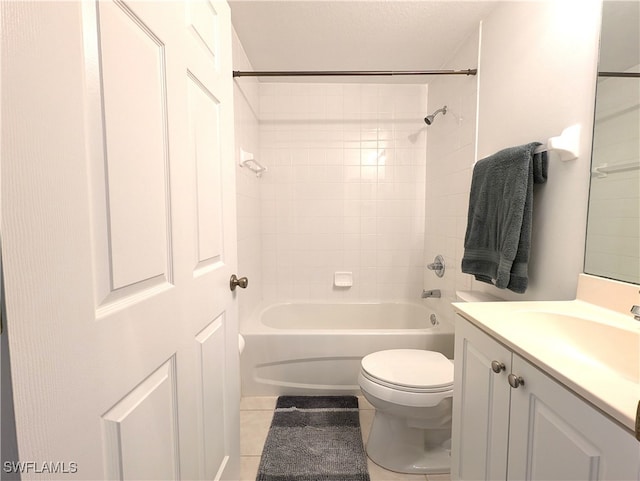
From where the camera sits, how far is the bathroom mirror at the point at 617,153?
857 millimetres

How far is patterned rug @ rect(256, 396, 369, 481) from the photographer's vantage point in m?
1.31

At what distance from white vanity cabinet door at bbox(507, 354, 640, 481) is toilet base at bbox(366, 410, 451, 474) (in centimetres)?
71

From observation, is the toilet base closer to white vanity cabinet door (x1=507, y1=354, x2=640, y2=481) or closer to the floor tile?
the floor tile

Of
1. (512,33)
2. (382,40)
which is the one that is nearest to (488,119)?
(512,33)

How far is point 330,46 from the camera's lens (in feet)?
6.02

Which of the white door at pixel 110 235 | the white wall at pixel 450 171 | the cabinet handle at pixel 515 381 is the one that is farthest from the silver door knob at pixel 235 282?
the white wall at pixel 450 171

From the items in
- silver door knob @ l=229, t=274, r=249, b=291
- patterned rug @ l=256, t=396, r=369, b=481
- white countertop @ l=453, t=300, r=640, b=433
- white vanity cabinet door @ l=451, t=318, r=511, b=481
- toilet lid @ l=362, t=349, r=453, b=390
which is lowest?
patterned rug @ l=256, t=396, r=369, b=481

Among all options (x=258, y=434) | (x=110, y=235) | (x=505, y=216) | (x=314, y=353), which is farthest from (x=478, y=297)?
(x=110, y=235)

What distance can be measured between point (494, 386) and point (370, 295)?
1784 millimetres

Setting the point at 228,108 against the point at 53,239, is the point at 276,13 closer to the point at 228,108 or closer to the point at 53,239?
the point at 228,108

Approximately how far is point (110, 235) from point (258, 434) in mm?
1519

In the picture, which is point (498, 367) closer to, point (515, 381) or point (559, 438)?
point (515, 381)

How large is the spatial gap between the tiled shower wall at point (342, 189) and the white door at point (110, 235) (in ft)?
5.09

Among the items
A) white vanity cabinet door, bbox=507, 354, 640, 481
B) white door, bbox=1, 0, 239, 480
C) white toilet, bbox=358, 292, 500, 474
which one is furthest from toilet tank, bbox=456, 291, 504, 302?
white door, bbox=1, 0, 239, 480
